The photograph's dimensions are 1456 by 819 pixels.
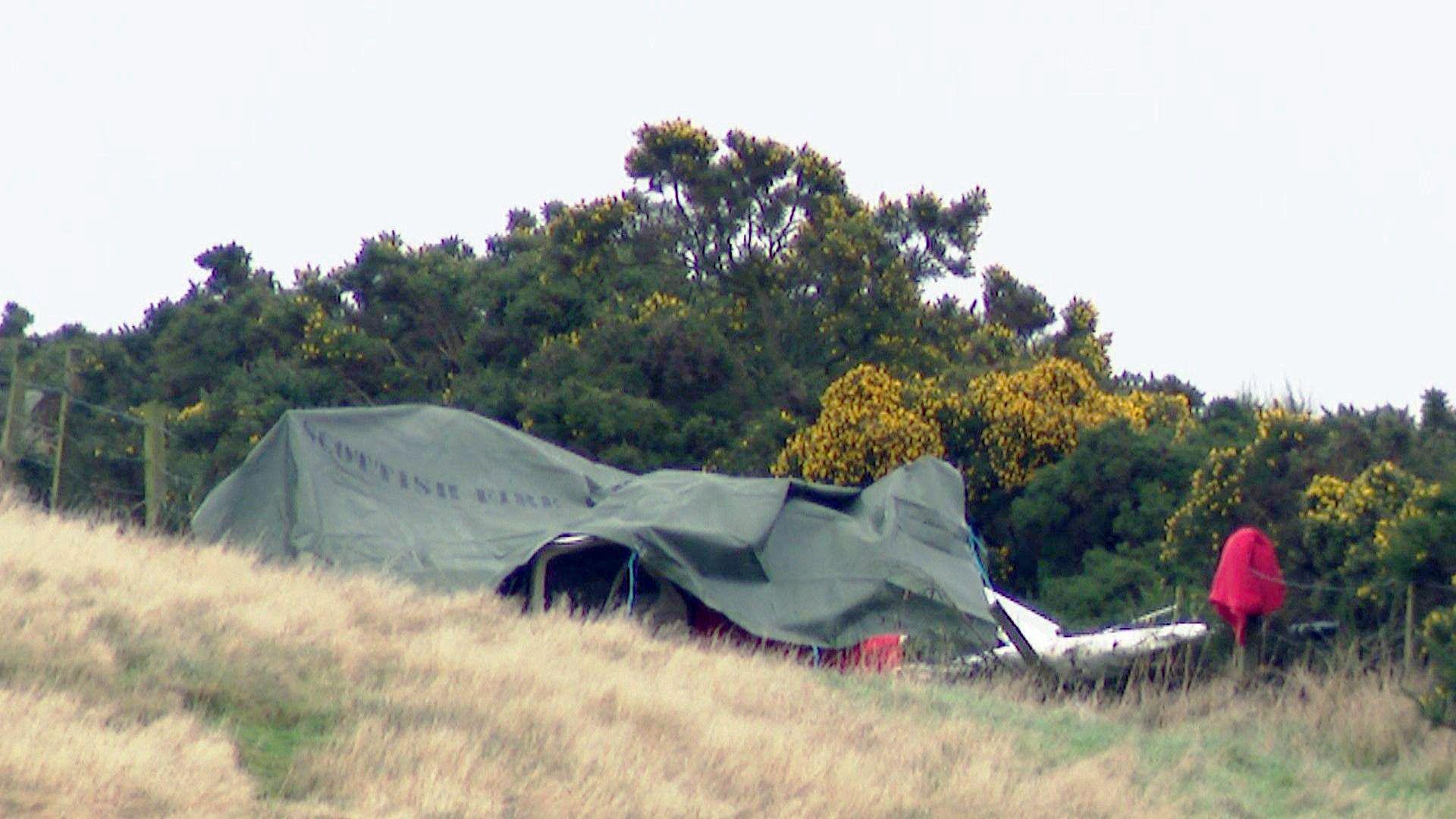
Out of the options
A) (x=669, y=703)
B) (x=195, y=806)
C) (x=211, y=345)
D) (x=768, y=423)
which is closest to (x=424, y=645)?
(x=669, y=703)

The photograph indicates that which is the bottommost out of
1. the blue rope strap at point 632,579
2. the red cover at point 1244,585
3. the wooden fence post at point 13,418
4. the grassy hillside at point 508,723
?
the grassy hillside at point 508,723

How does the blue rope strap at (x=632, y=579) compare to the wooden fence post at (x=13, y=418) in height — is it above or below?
below

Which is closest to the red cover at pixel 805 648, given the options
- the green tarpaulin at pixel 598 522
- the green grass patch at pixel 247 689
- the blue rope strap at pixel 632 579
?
the green tarpaulin at pixel 598 522

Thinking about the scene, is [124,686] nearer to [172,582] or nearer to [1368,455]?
[172,582]

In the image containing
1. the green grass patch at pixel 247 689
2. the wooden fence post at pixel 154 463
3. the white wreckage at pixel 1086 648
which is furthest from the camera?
the wooden fence post at pixel 154 463

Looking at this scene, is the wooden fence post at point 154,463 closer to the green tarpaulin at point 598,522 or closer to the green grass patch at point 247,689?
the green tarpaulin at point 598,522

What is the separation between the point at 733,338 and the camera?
26.7 metres

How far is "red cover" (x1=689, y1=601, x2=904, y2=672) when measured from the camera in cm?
1370

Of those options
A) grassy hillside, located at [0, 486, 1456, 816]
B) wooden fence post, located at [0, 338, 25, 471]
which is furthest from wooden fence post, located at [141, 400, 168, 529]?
grassy hillside, located at [0, 486, 1456, 816]

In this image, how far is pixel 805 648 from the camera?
14367 mm

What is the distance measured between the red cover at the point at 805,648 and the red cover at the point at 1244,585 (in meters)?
2.48

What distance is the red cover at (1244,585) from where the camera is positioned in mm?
14133

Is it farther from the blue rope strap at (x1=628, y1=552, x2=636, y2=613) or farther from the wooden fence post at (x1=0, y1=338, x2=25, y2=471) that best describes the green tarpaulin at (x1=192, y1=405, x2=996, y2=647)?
the wooden fence post at (x1=0, y1=338, x2=25, y2=471)

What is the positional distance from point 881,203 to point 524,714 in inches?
796
